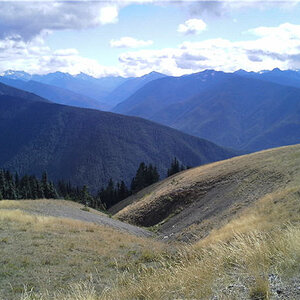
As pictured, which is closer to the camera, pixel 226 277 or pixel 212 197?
pixel 226 277

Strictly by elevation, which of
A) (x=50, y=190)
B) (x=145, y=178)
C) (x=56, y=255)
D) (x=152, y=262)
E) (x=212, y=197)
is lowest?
(x=145, y=178)

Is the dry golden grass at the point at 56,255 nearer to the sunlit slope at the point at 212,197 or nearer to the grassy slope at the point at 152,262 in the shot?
the grassy slope at the point at 152,262

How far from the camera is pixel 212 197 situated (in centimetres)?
2831

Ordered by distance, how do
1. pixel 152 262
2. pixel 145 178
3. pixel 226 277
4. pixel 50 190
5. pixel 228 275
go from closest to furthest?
pixel 226 277 → pixel 228 275 → pixel 152 262 → pixel 50 190 → pixel 145 178

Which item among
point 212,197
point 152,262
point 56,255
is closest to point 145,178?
point 212,197

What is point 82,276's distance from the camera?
9.38 metres

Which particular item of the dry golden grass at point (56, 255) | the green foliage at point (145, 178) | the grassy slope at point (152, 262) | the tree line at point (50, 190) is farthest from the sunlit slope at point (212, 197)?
the green foliage at point (145, 178)

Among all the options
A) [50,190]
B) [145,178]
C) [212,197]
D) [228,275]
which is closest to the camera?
[228,275]

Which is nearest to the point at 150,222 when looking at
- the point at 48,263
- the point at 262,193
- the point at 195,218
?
the point at 195,218

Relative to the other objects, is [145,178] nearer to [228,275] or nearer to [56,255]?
[56,255]

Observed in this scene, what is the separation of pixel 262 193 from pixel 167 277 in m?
18.0

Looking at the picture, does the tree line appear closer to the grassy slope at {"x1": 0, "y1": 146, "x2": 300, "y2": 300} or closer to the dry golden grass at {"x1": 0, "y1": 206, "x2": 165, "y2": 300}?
the dry golden grass at {"x1": 0, "y1": 206, "x2": 165, "y2": 300}

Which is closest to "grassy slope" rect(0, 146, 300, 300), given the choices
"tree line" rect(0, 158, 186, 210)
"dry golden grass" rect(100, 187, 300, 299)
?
"dry golden grass" rect(100, 187, 300, 299)

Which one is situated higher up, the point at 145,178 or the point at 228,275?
the point at 228,275
